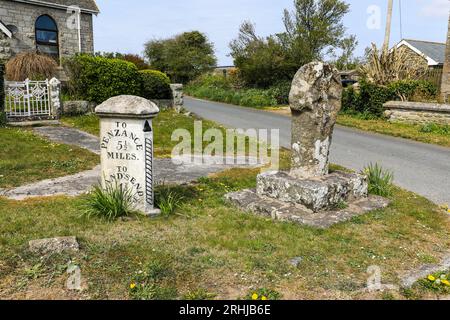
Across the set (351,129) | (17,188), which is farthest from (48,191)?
(351,129)

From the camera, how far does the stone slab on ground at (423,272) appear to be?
3867 mm

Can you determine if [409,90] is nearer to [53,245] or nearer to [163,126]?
[163,126]

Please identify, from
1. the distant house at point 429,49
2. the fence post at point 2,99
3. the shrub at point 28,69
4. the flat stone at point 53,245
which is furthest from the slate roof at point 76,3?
the distant house at point 429,49

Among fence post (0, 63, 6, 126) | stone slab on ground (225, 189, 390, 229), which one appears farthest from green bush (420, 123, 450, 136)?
fence post (0, 63, 6, 126)

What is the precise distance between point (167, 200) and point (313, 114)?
2485 mm

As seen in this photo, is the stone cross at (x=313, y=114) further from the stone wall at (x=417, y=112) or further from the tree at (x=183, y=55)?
the tree at (x=183, y=55)

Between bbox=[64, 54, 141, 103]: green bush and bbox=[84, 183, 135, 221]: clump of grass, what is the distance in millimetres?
10713

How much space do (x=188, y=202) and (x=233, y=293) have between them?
2655 mm

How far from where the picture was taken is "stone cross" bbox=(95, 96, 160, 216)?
5.18 m

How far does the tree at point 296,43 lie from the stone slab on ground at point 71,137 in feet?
53.9

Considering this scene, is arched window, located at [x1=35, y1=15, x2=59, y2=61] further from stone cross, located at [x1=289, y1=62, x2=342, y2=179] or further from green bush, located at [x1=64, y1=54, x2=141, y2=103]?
stone cross, located at [x1=289, y1=62, x2=342, y2=179]

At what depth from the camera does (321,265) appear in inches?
163

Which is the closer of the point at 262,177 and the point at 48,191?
the point at 262,177
